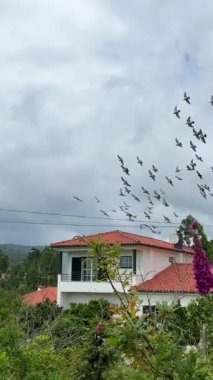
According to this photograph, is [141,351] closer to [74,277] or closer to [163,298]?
[163,298]

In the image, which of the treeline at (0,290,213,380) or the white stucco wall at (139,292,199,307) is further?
the white stucco wall at (139,292,199,307)

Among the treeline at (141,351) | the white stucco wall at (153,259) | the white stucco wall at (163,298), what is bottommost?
the treeline at (141,351)

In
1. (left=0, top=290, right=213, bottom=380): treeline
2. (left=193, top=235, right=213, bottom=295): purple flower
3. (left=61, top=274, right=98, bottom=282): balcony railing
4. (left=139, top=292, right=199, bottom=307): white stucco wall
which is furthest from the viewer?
(left=61, top=274, right=98, bottom=282): balcony railing

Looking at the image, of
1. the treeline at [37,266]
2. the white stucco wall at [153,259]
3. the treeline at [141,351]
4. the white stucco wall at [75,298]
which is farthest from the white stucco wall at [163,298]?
the treeline at [37,266]

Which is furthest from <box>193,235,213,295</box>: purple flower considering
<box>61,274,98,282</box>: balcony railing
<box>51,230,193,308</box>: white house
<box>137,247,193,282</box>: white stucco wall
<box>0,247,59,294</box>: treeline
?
<box>0,247,59,294</box>: treeline

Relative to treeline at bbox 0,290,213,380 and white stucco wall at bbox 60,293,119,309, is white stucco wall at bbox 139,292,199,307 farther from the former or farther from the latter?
white stucco wall at bbox 60,293,119,309

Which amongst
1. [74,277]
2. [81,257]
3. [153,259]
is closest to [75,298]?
[74,277]

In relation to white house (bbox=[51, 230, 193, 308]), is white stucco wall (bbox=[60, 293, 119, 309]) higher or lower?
lower

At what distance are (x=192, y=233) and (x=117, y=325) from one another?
0.61 m

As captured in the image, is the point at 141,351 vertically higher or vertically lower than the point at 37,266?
lower

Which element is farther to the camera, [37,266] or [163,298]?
[37,266]

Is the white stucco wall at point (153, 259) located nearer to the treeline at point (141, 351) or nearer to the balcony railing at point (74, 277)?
the balcony railing at point (74, 277)

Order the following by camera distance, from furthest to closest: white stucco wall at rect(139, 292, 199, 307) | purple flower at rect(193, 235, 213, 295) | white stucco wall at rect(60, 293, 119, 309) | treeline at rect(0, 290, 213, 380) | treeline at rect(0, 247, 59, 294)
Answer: treeline at rect(0, 247, 59, 294) < white stucco wall at rect(60, 293, 119, 309) < white stucco wall at rect(139, 292, 199, 307) < purple flower at rect(193, 235, 213, 295) < treeline at rect(0, 290, 213, 380)

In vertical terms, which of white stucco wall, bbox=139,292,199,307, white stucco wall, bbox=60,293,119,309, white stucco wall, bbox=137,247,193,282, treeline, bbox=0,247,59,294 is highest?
treeline, bbox=0,247,59,294
